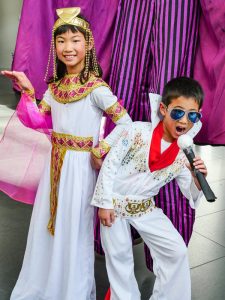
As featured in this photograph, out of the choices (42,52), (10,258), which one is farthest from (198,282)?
(42,52)

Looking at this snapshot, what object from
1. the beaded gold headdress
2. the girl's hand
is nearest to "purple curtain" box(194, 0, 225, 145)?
the beaded gold headdress

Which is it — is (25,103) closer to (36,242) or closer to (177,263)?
(36,242)

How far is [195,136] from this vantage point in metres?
1.77

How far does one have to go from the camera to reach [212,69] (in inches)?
67.9

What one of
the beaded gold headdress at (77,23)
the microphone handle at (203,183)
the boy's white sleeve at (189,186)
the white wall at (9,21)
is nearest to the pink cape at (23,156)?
the beaded gold headdress at (77,23)

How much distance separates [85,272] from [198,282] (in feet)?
1.97

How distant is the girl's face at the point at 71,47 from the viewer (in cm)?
165

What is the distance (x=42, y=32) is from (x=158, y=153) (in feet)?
2.90

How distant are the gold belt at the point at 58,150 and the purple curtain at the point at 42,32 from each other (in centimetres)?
41

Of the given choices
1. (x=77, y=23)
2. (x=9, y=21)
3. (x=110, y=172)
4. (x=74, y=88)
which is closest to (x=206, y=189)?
(x=110, y=172)

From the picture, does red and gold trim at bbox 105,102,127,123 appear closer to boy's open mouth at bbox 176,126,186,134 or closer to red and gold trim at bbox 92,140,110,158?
red and gold trim at bbox 92,140,110,158

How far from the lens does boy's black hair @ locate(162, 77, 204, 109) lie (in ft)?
4.99

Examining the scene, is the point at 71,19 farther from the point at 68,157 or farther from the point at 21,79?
the point at 68,157

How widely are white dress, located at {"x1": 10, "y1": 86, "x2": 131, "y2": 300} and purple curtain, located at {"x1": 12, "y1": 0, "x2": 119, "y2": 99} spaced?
35 centimetres
